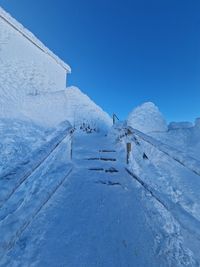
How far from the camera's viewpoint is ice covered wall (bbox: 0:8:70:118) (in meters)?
9.66

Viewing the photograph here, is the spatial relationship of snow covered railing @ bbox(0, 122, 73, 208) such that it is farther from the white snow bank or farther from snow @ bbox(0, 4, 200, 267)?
the white snow bank

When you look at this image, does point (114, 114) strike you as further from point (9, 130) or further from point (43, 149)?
point (43, 149)

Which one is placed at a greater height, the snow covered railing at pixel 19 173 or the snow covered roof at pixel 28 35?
the snow covered roof at pixel 28 35

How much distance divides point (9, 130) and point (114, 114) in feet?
38.5

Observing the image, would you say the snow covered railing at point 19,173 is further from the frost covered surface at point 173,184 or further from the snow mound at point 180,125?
the snow mound at point 180,125

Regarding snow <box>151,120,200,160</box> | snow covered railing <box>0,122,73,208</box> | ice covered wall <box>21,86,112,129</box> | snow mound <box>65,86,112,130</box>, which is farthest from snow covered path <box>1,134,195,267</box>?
snow mound <box>65,86,112,130</box>

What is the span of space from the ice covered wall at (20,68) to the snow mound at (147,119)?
4.99 meters

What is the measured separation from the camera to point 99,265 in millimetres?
1961

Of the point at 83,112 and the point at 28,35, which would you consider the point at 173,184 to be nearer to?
the point at 28,35

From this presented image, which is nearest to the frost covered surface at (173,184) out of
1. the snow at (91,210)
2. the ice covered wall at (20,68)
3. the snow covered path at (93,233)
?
the snow at (91,210)

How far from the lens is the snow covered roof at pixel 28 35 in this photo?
32.7 feet

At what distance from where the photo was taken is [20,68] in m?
10.8

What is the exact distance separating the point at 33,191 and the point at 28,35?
10471 mm

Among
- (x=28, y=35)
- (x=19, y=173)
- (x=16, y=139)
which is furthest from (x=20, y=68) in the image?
(x=19, y=173)
